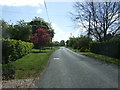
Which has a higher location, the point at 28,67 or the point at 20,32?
the point at 20,32

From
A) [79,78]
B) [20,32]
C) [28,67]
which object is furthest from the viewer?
[20,32]

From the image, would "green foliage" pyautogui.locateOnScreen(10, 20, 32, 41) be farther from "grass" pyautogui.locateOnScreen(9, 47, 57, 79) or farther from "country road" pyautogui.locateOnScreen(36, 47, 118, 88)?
"country road" pyautogui.locateOnScreen(36, 47, 118, 88)

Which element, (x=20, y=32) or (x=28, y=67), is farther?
(x=20, y=32)

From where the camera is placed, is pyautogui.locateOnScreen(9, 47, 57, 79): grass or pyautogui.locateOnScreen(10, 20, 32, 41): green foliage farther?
pyautogui.locateOnScreen(10, 20, 32, 41): green foliage

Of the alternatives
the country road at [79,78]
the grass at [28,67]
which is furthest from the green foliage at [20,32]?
the country road at [79,78]

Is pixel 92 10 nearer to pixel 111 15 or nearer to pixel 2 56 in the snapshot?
pixel 111 15

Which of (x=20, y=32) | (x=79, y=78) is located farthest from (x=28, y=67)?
(x=20, y=32)

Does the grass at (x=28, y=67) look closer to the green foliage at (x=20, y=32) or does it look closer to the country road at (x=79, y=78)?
the country road at (x=79, y=78)

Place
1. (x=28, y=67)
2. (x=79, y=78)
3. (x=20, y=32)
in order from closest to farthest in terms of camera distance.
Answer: (x=79, y=78) → (x=28, y=67) → (x=20, y=32)

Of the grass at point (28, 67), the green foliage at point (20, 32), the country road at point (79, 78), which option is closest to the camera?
the country road at point (79, 78)

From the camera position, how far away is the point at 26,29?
136 feet

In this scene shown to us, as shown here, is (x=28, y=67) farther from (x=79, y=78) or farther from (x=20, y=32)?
(x=20, y=32)

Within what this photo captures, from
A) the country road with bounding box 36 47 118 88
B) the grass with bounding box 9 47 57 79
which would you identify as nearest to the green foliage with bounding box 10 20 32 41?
the grass with bounding box 9 47 57 79

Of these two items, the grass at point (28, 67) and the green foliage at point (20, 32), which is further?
the green foliage at point (20, 32)
